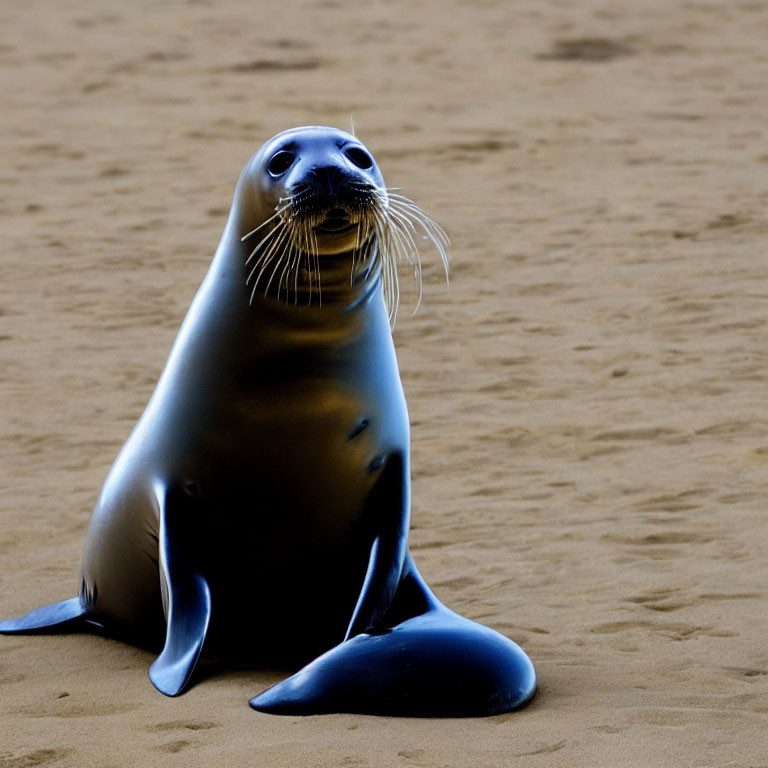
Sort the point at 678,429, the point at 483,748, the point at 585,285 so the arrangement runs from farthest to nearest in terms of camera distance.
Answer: the point at 585,285 → the point at 678,429 → the point at 483,748

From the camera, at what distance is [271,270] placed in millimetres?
3846

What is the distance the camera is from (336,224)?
365 cm

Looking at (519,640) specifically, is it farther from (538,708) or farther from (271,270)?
(271,270)

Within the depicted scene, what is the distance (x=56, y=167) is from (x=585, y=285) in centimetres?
464

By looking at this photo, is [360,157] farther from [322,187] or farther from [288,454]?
[288,454]

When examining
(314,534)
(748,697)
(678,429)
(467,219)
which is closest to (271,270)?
(314,534)

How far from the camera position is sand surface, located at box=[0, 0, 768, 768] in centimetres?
361

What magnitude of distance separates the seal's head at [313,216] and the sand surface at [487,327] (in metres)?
0.96

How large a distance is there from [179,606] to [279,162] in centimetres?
106

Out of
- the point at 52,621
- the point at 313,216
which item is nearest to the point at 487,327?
the point at 52,621

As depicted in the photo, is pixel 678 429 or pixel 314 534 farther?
pixel 678 429

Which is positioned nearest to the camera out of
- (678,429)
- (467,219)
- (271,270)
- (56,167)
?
(271,270)

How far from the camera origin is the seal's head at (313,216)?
11.9ft

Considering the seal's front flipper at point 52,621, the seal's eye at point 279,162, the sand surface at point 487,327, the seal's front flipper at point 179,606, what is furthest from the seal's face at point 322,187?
the seal's front flipper at point 52,621
